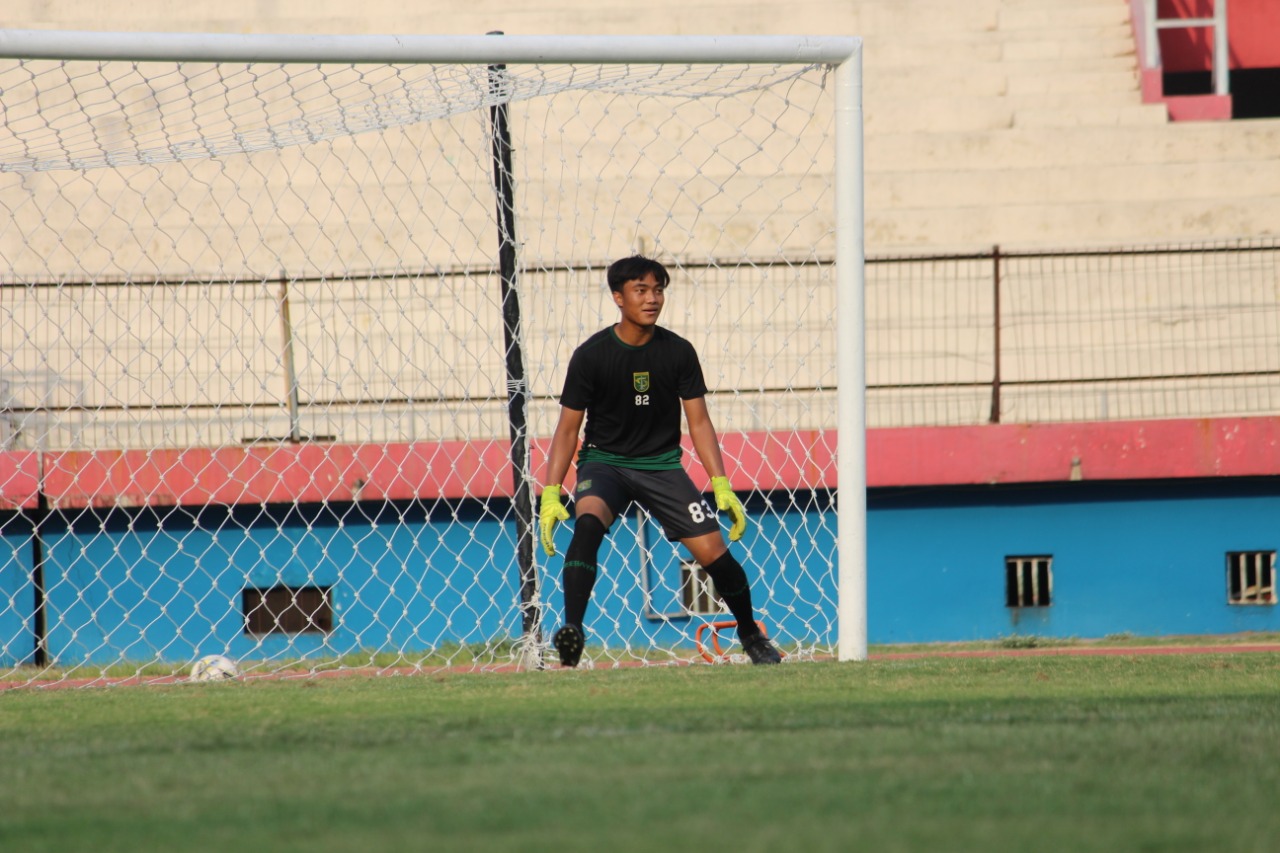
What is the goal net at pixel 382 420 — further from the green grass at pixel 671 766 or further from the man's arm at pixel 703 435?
the green grass at pixel 671 766

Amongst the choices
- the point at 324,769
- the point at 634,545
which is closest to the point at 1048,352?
the point at 634,545

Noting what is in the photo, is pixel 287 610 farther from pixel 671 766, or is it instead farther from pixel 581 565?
pixel 671 766

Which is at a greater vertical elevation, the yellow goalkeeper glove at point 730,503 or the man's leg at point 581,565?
the yellow goalkeeper glove at point 730,503

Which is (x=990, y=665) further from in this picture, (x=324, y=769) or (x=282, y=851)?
(x=282, y=851)

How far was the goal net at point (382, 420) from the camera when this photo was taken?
716 cm

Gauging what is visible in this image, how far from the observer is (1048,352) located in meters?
9.90

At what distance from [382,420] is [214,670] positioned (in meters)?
2.52

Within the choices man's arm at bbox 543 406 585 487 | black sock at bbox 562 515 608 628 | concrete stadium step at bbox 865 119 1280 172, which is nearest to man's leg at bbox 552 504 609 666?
black sock at bbox 562 515 608 628

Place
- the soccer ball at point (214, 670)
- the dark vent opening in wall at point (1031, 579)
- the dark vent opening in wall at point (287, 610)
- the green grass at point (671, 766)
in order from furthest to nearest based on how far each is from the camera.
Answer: the dark vent opening in wall at point (1031, 579) → the dark vent opening in wall at point (287, 610) → the soccer ball at point (214, 670) → the green grass at point (671, 766)

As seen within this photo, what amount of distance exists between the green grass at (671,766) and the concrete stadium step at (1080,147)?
717 cm

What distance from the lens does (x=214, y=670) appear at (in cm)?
696

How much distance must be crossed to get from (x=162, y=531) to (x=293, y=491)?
82 centimetres

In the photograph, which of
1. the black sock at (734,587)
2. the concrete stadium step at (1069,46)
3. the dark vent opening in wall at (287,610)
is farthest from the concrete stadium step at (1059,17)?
the black sock at (734,587)

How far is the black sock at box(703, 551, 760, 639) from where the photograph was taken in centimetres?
608
